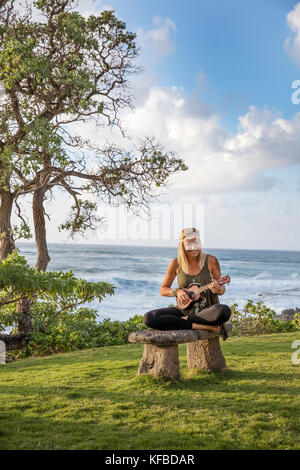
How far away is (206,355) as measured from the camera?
5.60 metres

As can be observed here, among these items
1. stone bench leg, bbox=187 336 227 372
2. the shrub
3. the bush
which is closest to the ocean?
the shrub

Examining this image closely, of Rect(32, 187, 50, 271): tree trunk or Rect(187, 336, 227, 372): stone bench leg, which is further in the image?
Rect(32, 187, 50, 271): tree trunk

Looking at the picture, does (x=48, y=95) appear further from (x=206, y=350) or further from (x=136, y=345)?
(x=206, y=350)

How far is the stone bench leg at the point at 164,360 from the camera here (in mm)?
5191

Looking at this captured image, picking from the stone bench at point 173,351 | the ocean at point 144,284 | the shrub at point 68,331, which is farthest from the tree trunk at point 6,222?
the stone bench at point 173,351

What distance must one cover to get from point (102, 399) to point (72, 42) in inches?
327

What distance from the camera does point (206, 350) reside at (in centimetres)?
559

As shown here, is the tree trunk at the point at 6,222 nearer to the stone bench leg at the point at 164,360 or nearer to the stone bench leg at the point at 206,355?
the stone bench leg at the point at 164,360

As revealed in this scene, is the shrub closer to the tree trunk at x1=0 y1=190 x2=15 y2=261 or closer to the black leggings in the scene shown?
the tree trunk at x1=0 y1=190 x2=15 y2=261

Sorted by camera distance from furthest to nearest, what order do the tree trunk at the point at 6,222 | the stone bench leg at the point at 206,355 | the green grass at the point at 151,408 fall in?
the tree trunk at the point at 6,222 → the stone bench leg at the point at 206,355 → the green grass at the point at 151,408

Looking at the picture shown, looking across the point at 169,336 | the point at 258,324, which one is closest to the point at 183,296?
the point at 169,336

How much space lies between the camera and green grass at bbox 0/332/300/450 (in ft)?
11.8

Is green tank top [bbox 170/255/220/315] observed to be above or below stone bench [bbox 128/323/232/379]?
above

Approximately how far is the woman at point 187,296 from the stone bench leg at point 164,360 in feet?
0.90
